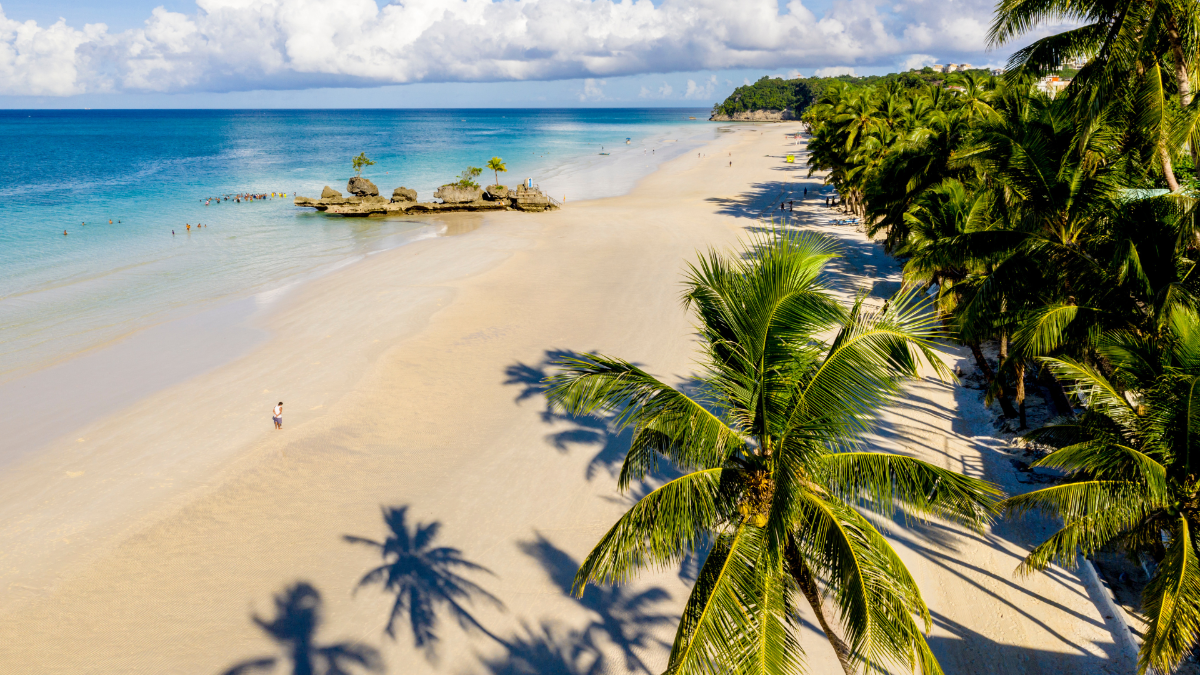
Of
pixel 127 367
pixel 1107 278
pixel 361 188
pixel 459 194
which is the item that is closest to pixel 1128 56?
pixel 1107 278

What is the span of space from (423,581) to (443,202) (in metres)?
42.9

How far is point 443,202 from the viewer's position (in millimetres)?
50469

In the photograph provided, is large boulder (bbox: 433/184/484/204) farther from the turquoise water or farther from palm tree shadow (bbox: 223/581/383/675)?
palm tree shadow (bbox: 223/581/383/675)

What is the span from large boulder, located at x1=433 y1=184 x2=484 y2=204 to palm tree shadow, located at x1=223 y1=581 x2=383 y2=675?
42.2m

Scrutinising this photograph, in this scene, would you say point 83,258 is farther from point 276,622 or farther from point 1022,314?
point 1022,314

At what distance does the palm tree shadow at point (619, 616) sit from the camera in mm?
9844

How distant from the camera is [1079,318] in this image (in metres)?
9.31

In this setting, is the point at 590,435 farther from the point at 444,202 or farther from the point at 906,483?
the point at 444,202

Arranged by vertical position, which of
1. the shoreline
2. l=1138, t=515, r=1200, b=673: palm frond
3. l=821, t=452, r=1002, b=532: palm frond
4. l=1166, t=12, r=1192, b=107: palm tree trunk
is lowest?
the shoreline

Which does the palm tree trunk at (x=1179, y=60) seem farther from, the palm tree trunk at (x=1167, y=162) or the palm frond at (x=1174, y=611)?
the palm frond at (x=1174, y=611)

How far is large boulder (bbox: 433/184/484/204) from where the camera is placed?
164ft

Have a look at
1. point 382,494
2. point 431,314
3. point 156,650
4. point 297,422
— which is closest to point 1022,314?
point 382,494

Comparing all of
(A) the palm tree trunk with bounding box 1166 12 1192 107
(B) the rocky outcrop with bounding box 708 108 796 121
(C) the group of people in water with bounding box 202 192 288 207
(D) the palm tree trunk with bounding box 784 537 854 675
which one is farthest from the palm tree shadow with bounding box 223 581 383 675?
(B) the rocky outcrop with bounding box 708 108 796 121

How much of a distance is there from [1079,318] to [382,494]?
12.9 m
